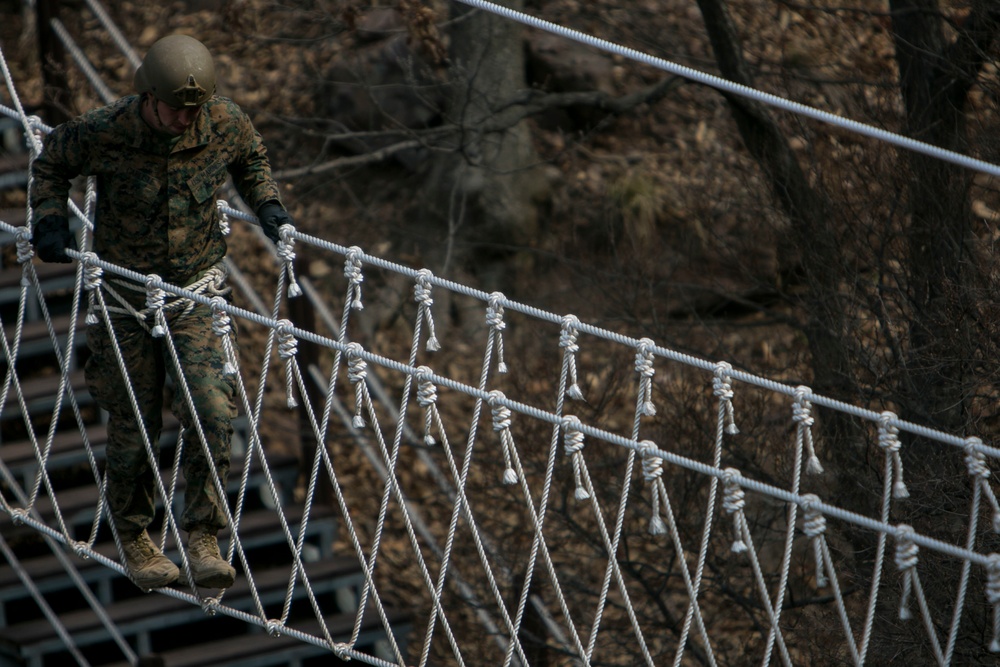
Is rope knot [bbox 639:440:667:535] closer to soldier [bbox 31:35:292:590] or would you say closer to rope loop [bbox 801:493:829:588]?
rope loop [bbox 801:493:829:588]

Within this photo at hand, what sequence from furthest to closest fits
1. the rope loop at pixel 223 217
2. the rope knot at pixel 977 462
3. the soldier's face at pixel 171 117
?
the rope loop at pixel 223 217 < the soldier's face at pixel 171 117 < the rope knot at pixel 977 462


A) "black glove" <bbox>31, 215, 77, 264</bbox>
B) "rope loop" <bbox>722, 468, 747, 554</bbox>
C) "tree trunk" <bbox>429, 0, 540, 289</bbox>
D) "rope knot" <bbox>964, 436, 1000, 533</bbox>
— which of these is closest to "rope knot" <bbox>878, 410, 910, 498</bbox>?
"rope knot" <bbox>964, 436, 1000, 533</bbox>

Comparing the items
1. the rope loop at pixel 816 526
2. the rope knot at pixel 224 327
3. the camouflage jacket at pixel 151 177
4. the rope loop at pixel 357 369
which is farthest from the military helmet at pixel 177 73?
the rope loop at pixel 816 526

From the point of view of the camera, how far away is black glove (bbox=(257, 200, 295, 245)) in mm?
3695

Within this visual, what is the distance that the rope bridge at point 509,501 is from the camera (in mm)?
3578

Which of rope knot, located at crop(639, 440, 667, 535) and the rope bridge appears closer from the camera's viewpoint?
rope knot, located at crop(639, 440, 667, 535)

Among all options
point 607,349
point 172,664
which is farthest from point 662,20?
point 172,664

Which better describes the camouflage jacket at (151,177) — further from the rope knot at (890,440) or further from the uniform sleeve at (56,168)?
the rope knot at (890,440)

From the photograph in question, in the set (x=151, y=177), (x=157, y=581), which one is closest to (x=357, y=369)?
(x=151, y=177)

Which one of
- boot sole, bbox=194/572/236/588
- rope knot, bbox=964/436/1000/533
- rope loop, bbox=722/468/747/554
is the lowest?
boot sole, bbox=194/572/236/588

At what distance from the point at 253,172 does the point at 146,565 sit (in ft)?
3.58

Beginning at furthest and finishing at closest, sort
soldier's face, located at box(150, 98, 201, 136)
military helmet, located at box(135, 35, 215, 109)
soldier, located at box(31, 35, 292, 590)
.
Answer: soldier, located at box(31, 35, 292, 590), soldier's face, located at box(150, 98, 201, 136), military helmet, located at box(135, 35, 215, 109)

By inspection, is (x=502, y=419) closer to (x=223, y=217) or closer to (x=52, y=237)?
(x=223, y=217)

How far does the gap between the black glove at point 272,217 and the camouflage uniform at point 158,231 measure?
2 centimetres
